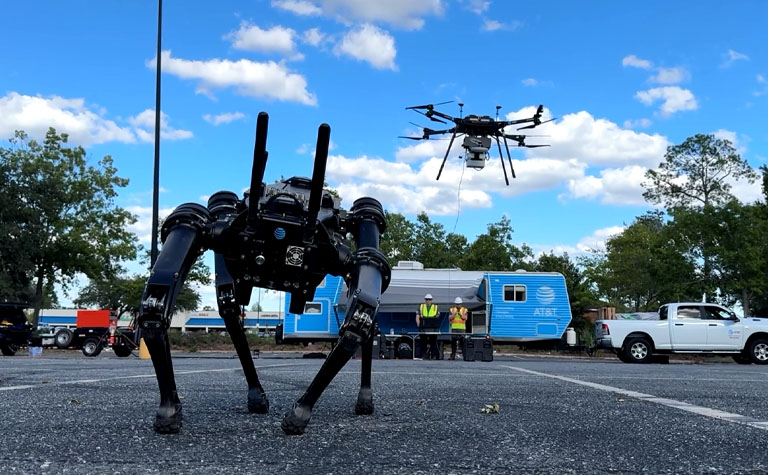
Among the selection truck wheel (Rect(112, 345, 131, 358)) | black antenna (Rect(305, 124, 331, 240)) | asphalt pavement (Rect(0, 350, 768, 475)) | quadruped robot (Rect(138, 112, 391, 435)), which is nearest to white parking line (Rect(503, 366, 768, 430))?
asphalt pavement (Rect(0, 350, 768, 475))

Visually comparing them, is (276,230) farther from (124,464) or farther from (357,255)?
(124,464)

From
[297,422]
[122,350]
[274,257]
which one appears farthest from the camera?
[122,350]

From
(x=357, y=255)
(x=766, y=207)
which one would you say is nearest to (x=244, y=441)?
(x=357, y=255)

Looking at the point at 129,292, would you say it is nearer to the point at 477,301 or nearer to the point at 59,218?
the point at 59,218

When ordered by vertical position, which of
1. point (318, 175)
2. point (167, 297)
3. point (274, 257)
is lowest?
point (167, 297)

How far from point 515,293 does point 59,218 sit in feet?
80.5

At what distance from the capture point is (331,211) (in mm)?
3256

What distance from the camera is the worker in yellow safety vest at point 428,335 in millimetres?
21895

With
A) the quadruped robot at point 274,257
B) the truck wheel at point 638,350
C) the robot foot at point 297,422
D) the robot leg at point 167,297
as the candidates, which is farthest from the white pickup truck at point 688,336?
the robot leg at point 167,297

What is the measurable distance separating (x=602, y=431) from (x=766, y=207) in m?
42.5

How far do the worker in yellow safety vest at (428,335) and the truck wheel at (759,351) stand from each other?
995 cm

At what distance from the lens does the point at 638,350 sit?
2244 centimetres

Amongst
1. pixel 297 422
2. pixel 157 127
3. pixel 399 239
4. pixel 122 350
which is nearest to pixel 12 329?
pixel 122 350

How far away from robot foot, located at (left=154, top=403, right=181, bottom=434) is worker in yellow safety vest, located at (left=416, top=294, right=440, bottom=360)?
19.0 meters
